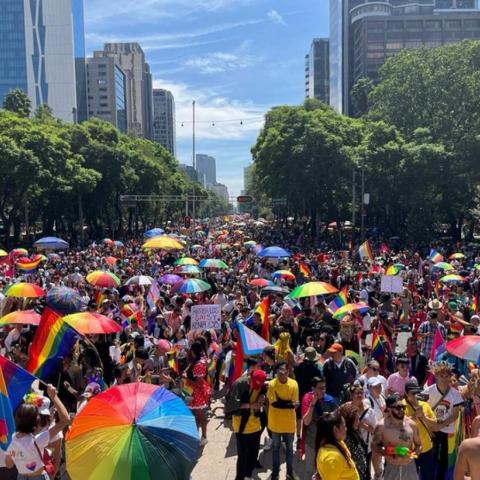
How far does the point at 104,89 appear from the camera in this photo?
160750 millimetres

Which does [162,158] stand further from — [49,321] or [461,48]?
[49,321]

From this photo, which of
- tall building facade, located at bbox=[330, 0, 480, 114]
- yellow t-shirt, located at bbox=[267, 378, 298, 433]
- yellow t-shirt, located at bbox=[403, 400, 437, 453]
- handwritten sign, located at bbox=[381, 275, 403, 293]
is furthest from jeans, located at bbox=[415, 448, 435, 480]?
tall building facade, located at bbox=[330, 0, 480, 114]

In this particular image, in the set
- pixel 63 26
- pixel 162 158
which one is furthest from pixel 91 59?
pixel 162 158

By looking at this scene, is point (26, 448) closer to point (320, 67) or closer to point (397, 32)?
point (397, 32)

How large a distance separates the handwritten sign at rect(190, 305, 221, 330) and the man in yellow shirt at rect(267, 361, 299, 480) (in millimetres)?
3612

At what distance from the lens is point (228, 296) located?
45.6ft

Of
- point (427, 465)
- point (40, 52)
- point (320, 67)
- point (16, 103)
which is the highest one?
point (40, 52)

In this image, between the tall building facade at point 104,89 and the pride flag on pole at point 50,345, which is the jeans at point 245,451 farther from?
the tall building facade at point 104,89

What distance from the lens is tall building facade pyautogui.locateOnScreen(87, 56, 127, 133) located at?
16075 cm

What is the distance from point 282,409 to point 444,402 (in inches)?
67.8

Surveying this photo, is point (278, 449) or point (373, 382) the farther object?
point (278, 449)

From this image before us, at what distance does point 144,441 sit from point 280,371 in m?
2.59

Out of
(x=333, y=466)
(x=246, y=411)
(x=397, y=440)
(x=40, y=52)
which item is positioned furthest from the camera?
(x=40, y=52)

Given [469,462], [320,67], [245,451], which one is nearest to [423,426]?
[469,462]
